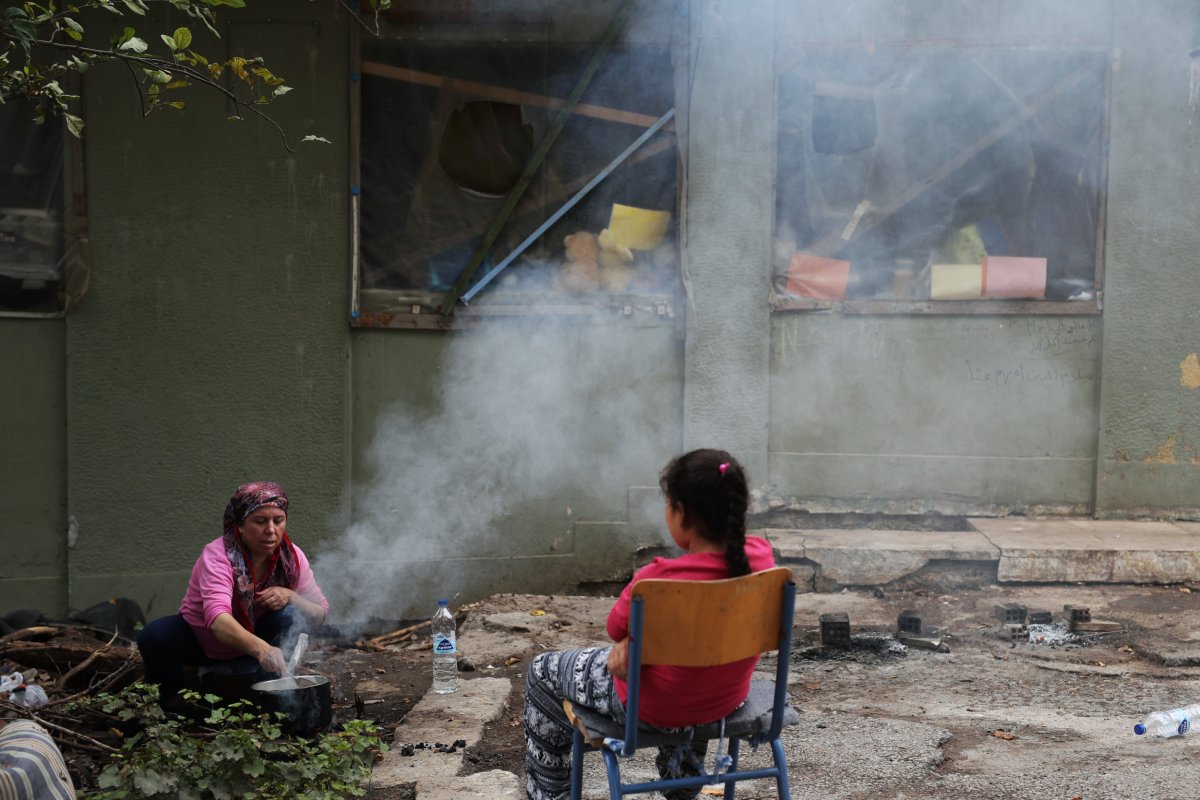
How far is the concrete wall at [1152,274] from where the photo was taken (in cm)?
730

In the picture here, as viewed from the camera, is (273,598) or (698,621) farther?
(273,598)

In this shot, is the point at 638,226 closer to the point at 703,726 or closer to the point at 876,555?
the point at 876,555

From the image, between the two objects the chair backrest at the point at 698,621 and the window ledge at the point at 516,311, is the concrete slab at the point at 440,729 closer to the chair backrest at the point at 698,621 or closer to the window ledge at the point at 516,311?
the chair backrest at the point at 698,621

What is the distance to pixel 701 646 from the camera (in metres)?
2.96

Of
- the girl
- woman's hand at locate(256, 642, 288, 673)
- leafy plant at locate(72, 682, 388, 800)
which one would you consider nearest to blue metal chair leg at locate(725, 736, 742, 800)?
the girl

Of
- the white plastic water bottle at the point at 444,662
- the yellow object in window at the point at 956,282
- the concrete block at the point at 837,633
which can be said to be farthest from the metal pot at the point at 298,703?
the yellow object in window at the point at 956,282

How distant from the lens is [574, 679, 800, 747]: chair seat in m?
3.13

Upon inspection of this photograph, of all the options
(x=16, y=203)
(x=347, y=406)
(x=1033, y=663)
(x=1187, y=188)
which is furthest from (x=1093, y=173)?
(x=16, y=203)

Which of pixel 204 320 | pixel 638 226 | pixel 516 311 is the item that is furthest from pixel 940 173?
pixel 204 320

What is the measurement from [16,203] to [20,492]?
6.45ft

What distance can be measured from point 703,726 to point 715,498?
26.9 inches

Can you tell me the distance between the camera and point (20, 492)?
7.49 m

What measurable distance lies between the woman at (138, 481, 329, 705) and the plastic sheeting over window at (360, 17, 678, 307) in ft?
10.6

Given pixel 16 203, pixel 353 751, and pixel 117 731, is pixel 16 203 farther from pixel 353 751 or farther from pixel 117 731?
pixel 353 751
